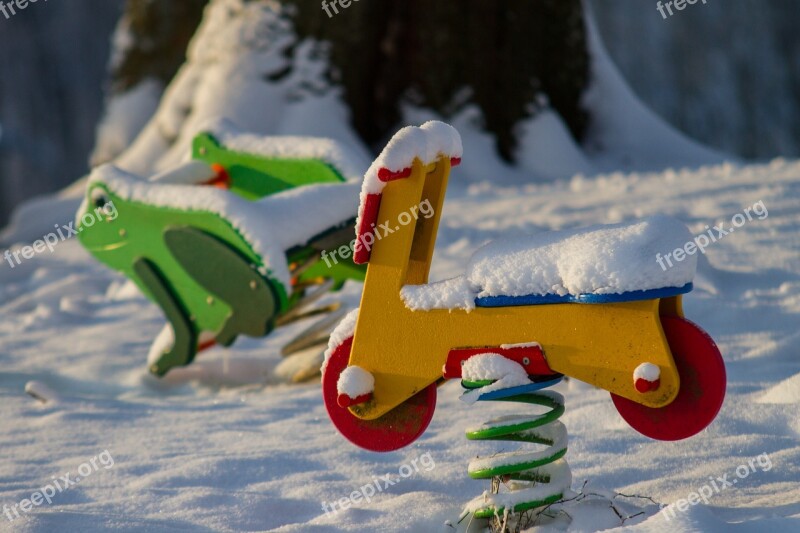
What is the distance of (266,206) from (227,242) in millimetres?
196

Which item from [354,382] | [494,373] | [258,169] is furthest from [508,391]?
[258,169]

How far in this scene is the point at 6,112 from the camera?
21.3m

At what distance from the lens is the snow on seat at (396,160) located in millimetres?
2350

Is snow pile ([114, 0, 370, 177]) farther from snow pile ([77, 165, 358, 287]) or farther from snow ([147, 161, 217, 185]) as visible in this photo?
snow pile ([77, 165, 358, 287])

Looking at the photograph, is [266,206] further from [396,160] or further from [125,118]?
[125,118]

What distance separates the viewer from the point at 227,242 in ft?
12.2

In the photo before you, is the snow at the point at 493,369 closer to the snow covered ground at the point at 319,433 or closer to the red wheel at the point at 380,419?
the red wheel at the point at 380,419

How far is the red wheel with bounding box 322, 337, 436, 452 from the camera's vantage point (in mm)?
2471

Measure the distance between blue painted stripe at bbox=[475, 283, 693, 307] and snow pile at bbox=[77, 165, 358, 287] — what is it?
1.43 m

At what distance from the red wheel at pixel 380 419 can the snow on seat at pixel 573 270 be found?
0.24 metres

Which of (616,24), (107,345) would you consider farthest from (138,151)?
(616,24)

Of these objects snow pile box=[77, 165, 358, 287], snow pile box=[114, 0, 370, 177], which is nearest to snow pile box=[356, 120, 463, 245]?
snow pile box=[77, 165, 358, 287]

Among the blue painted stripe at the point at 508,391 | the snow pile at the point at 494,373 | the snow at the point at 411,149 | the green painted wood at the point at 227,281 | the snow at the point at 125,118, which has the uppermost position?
the snow at the point at 411,149

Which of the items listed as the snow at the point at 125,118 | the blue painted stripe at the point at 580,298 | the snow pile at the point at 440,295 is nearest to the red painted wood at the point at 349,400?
the snow pile at the point at 440,295
